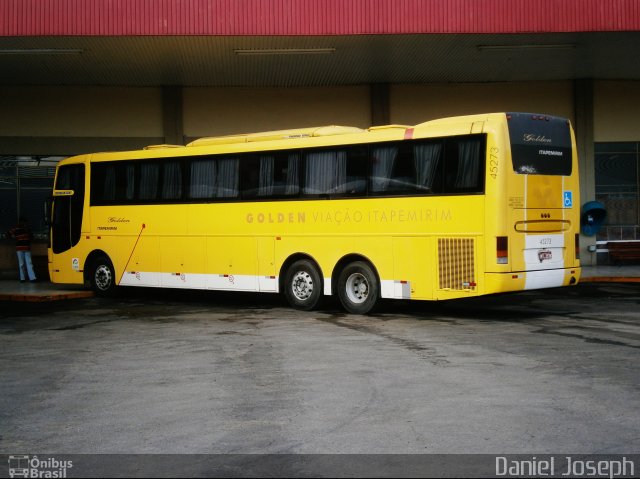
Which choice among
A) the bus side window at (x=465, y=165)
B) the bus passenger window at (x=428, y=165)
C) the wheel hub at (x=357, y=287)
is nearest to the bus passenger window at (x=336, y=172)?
the bus passenger window at (x=428, y=165)

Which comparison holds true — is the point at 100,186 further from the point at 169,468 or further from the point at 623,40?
the point at 169,468

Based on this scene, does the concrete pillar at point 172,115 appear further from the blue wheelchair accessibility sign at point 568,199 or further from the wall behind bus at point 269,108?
the blue wheelchair accessibility sign at point 568,199

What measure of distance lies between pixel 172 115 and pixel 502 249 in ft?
51.3

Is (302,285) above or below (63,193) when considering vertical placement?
below

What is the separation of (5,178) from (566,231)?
18.6 m

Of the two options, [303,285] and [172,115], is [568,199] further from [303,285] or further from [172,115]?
[172,115]

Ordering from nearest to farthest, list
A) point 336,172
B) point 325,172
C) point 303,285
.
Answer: point 336,172 < point 325,172 < point 303,285

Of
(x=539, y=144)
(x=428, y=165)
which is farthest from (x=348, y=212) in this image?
(x=539, y=144)

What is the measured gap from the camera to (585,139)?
28062mm

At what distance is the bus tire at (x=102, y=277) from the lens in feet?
69.9

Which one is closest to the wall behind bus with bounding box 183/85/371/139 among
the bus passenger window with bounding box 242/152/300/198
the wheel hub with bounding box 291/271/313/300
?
the bus passenger window with bounding box 242/152/300/198

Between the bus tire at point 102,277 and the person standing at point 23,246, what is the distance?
4714 mm

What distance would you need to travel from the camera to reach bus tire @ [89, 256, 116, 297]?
69.9 ft

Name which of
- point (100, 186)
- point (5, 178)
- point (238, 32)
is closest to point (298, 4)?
point (238, 32)
